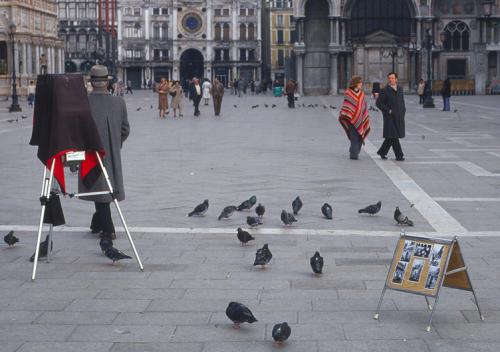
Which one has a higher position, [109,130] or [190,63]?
[190,63]

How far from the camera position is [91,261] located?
9.72m

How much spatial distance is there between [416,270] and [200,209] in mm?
5309

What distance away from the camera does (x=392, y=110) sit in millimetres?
19578

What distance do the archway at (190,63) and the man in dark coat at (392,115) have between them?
10086cm

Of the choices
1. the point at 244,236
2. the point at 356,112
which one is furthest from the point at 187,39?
the point at 244,236

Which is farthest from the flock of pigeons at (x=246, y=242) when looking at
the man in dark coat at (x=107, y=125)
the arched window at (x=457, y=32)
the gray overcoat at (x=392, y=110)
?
the arched window at (x=457, y=32)

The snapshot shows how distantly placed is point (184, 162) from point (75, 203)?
233 inches

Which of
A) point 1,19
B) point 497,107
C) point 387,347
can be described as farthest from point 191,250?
point 1,19

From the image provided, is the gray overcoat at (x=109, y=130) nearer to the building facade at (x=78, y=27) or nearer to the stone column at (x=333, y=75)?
the stone column at (x=333, y=75)

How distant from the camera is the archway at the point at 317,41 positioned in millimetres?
66000

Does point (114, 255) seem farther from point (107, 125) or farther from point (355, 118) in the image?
point (355, 118)

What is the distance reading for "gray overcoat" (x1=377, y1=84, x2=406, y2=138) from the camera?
761 inches

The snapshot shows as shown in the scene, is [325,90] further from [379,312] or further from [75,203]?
[379,312]

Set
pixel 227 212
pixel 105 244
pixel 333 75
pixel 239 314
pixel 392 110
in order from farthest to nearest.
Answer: pixel 333 75 < pixel 392 110 < pixel 227 212 < pixel 105 244 < pixel 239 314
